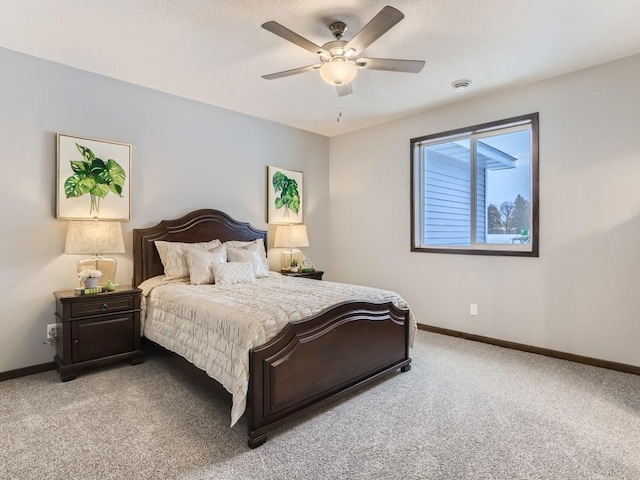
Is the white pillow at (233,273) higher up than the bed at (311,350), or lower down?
higher up

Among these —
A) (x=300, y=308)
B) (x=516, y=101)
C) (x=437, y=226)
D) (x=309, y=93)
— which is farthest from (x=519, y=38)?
(x=300, y=308)

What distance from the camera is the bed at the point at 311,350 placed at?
6.73ft

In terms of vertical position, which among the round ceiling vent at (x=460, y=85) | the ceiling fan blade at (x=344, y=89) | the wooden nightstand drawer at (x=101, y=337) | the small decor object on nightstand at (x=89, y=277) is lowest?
the wooden nightstand drawer at (x=101, y=337)

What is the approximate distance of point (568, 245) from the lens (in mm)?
3326

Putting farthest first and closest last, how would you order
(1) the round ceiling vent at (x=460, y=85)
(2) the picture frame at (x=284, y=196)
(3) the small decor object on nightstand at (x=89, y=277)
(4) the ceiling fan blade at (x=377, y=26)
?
(2) the picture frame at (x=284, y=196), (1) the round ceiling vent at (x=460, y=85), (3) the small decor object on nightstand at (x=89, y=277), (4) the ceiling fan blade at (x=377, y=26)

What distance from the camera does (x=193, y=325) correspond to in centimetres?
257

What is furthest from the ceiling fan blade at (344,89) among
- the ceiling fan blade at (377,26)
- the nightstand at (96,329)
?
the nightstand at (96,329)

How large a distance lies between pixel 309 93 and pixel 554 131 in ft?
7.95

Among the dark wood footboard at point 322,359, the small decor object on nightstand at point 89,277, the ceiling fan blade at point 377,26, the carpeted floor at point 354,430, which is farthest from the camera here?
the small decor object on nightstand at point 89,277

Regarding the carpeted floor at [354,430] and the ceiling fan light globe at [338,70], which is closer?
the carpeted floor at [354,430]

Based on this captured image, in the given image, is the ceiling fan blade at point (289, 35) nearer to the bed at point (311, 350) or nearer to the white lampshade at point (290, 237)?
the bed at point (311, 350)

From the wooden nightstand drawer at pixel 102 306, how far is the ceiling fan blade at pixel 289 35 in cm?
247

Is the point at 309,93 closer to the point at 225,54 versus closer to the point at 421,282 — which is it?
the point at 225,54

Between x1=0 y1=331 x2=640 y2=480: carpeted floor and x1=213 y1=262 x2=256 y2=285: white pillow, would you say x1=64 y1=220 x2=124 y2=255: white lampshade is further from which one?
x1=0 y1=331 x2=640 y2=480: carpeted floor
